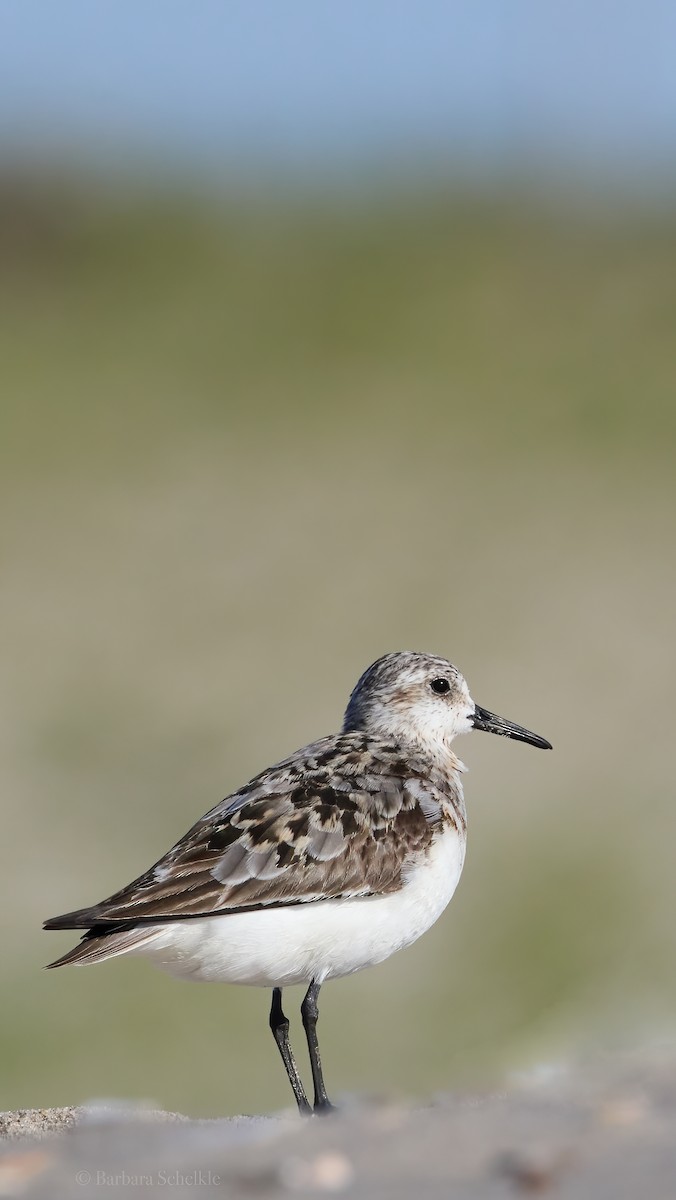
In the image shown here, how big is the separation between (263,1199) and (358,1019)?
1110cm

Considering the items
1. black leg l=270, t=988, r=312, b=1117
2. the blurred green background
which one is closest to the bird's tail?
black leg l=270, t=988, r=312, b=1117

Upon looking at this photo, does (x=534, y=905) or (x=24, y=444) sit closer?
(x=534, y=905)

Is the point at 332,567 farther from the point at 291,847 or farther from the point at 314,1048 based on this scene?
the point at 291,847

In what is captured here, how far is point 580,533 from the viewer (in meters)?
20.5

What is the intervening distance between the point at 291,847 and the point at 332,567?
1422cm

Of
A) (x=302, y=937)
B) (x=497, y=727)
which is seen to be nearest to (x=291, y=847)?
(x=302, y=937)

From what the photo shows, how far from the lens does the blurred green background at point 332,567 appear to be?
14680mm

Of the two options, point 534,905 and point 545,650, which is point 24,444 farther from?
point 534,905

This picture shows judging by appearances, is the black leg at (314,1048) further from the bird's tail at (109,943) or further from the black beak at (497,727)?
the black beak at (497,727)

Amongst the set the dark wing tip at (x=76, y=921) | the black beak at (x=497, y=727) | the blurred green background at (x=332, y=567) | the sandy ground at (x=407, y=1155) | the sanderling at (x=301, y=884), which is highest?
the blurred green background at (x=332, y=567)

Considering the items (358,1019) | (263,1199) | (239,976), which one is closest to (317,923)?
(239,976)

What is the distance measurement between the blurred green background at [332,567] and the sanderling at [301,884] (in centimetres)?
169

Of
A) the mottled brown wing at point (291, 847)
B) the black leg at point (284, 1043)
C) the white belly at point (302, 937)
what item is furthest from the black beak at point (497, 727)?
the black leg at point (284, 1043)

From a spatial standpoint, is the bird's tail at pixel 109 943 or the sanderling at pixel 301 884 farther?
the sanderling at pixel 301 884
